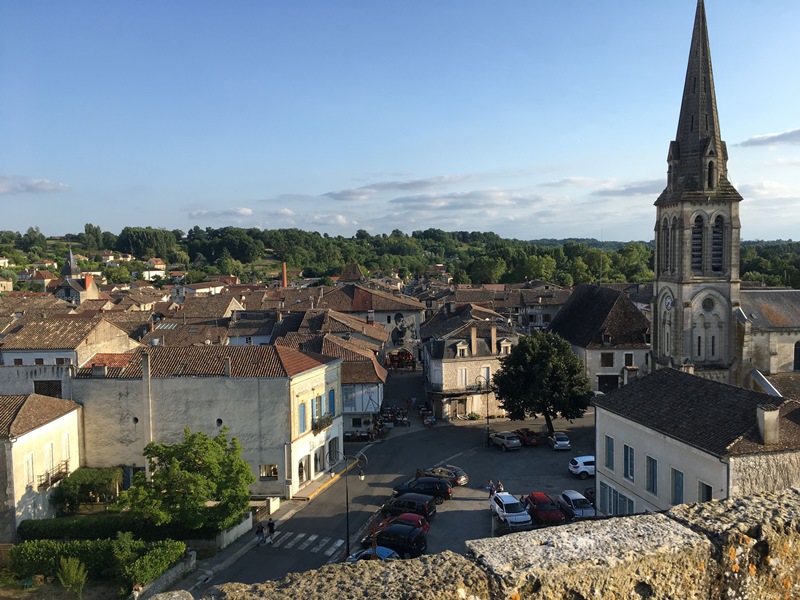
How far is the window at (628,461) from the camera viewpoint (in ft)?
75.8

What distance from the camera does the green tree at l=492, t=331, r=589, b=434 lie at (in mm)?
35656

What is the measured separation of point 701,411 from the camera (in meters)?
20.9

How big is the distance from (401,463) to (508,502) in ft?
31.2

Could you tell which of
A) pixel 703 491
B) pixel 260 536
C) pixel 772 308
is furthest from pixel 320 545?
pixel 772 308

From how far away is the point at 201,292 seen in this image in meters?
109

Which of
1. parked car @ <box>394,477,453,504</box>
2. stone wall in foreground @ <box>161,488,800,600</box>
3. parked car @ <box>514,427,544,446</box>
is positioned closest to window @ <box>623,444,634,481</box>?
parked car @ <box>394,477,453,504</box>

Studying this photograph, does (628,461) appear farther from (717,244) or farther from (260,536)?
(717,244)

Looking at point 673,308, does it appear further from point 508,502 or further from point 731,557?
point 731,557

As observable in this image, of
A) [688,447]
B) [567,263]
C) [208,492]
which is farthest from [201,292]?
[688,447]

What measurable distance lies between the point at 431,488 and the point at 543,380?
11043mm

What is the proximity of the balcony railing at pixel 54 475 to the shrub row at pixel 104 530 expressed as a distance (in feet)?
7.73

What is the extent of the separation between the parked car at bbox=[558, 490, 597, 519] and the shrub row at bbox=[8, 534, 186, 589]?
14783mm

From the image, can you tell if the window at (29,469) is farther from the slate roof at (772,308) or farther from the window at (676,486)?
the slate roof at (772,308)

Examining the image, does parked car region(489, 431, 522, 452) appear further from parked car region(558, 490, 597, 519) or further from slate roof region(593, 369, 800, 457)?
slate roof region(593, 369, 800, 457)
